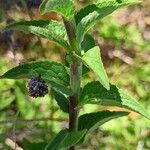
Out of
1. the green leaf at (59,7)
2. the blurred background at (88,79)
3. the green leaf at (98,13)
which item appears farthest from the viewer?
the blurred background at (88,79)

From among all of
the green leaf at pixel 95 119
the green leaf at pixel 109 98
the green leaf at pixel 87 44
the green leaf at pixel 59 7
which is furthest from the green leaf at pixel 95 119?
the green leaf at pixel 59 7

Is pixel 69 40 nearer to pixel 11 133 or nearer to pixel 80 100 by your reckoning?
pixel 80 100

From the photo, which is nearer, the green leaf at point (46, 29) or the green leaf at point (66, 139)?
the green leaf at point (46, 29)

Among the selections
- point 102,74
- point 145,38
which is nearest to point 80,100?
point 102,74

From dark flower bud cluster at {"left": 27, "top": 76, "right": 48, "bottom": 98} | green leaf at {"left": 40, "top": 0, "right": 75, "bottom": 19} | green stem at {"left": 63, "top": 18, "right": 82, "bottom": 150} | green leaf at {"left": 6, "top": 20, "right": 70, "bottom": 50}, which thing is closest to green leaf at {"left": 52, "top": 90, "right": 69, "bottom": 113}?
green stem at {"left": 63, "top": 18, "right": 82, "bottom": 150}

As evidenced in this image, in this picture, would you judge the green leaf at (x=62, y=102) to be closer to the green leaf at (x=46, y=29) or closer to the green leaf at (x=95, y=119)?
the green leaf at (x=95, y=119)

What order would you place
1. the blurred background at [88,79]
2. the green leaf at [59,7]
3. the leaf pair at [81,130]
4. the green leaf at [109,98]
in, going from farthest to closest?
the blurred background at [88,79] < the leaf pair at [81,130] < the green leaf at [109,98] < the green leaf at [59,7]

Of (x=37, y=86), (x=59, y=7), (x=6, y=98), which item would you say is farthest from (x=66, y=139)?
(x=6, y=98)
